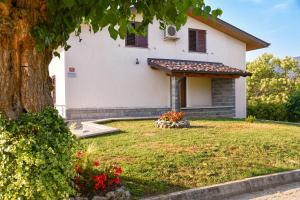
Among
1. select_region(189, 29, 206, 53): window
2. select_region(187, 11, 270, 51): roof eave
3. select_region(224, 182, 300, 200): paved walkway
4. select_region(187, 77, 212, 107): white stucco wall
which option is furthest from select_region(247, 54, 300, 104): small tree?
select_region(224, 182, 300, 200): paved walkway

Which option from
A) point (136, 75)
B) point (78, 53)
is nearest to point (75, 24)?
point (78, 53)

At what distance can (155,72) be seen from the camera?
A: 1873 centimetres

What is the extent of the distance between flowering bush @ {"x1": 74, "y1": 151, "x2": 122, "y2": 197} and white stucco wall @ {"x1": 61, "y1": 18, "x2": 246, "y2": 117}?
11382 mm

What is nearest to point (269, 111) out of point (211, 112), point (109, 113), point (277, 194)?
point (211, 112)

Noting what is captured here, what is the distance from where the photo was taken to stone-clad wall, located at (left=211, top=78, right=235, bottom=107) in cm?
2023

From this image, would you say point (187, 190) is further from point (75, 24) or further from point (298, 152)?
point (298, 152)

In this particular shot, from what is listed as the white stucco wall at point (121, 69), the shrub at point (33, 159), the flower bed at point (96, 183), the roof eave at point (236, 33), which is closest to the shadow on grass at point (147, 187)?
the flower bed at point (96, 183)

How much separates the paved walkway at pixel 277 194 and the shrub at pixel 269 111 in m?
14.9

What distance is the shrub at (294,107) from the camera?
2011cm

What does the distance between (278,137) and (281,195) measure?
5041 mm

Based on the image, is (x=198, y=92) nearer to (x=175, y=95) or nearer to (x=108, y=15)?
(x=175, y=95)

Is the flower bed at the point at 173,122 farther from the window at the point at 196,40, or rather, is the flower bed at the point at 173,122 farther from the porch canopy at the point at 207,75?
the window at the point at 196,40

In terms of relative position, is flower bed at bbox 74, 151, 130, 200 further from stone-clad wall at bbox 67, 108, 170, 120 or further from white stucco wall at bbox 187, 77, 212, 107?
white stucco wall at bbox 187, 77, 212, 107

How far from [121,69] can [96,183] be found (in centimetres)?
1299
